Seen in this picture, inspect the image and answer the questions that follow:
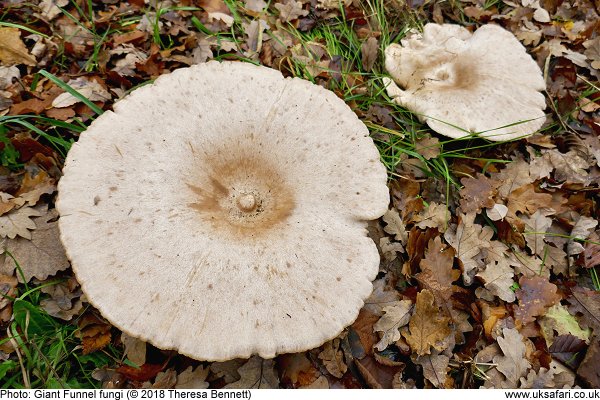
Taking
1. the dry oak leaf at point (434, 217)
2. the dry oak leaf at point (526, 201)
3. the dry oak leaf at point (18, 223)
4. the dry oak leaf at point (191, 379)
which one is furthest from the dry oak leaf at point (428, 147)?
the dry oak leaf at point (18, 223)

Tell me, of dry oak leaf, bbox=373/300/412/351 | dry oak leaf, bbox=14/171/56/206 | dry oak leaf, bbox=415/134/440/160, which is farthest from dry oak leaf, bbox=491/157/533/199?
dry oak leaf, bbox=14/171/56/206

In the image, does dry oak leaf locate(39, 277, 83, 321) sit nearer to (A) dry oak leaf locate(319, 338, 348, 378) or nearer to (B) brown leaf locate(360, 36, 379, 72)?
(A) dry oak leaf locate(319, 338, 348, 378)

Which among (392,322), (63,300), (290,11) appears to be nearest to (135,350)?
(63,300)

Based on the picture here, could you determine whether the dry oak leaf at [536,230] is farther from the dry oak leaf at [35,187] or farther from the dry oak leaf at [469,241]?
the dry oak leaf at [35,187]

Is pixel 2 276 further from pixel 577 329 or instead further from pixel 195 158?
pixel 577 329

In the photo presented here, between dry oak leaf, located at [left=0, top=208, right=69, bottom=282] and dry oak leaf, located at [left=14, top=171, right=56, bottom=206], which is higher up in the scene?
dry oak leaf, located at [left=14, top=171, right=56, bottom=206]

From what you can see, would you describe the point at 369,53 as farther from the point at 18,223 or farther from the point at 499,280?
the point at 18,223

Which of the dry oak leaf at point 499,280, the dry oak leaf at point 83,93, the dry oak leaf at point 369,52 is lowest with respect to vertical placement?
the dry oak leaf at point 499,280
